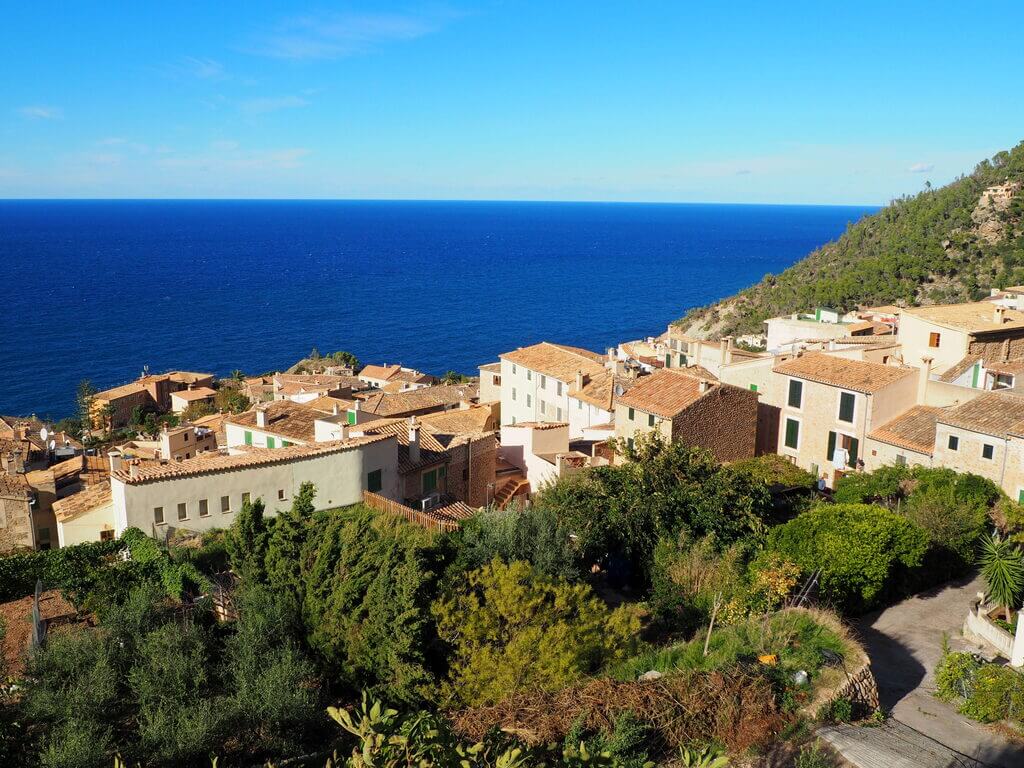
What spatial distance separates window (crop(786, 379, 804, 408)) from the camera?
3083cm

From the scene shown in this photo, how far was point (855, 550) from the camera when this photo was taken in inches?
707

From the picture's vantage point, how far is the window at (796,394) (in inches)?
1214

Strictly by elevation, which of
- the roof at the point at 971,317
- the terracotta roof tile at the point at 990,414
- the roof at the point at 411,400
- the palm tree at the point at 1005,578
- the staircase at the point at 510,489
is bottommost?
the staircase at the point at 510,489

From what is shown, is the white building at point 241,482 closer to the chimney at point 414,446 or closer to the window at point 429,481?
the chimney at point 414,446

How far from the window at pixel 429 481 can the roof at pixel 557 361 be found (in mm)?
12640

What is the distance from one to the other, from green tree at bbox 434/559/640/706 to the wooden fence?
19.2 ft

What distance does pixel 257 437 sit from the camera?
1259 inches

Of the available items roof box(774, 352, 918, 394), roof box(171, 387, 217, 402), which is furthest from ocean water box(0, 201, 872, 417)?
roof box(774, 352, 918, 394)

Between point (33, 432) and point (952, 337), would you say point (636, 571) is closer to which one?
point (952, 337)

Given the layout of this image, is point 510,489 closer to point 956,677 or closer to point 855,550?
point 855,550

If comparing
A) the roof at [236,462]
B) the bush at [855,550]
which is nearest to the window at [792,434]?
the bush at [855,550]

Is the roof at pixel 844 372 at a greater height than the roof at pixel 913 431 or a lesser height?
greater

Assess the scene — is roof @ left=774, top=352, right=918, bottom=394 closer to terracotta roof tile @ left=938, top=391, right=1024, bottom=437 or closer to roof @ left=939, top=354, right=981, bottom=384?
roof @ left=939, top=354, right=981, bottom=384

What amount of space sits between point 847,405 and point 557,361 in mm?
16009
